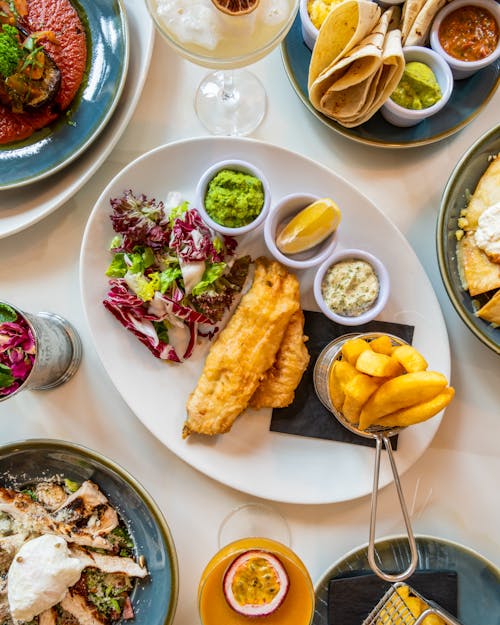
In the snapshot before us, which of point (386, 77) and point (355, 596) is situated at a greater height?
point (386, 77)

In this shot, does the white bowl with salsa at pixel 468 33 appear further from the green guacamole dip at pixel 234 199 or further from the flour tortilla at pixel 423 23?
the green guacamole dip at pixel 234 199

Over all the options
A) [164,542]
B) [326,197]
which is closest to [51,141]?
[326,197]

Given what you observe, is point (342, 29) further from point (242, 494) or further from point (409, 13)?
point (242, 494)

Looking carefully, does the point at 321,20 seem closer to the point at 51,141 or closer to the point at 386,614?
the point at 51,141

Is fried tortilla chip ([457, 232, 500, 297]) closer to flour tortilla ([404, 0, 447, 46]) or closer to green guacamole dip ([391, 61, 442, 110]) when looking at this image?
green guacamole dip ([391, 61, 442, 110])

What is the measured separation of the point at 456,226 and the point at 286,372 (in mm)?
861

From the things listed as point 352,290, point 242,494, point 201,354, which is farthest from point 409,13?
point 242,494

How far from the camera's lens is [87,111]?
2248 mm

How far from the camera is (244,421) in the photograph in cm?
229

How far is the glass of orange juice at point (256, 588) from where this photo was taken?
2031mm

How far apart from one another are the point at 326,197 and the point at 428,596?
157 centimetres

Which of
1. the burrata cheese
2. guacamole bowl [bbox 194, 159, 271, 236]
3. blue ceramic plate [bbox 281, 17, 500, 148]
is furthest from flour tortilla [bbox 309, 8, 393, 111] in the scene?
the burrata cheese

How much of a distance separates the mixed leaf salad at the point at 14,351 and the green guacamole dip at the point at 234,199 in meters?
0.78

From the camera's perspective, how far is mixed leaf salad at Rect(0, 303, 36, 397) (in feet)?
6.56
